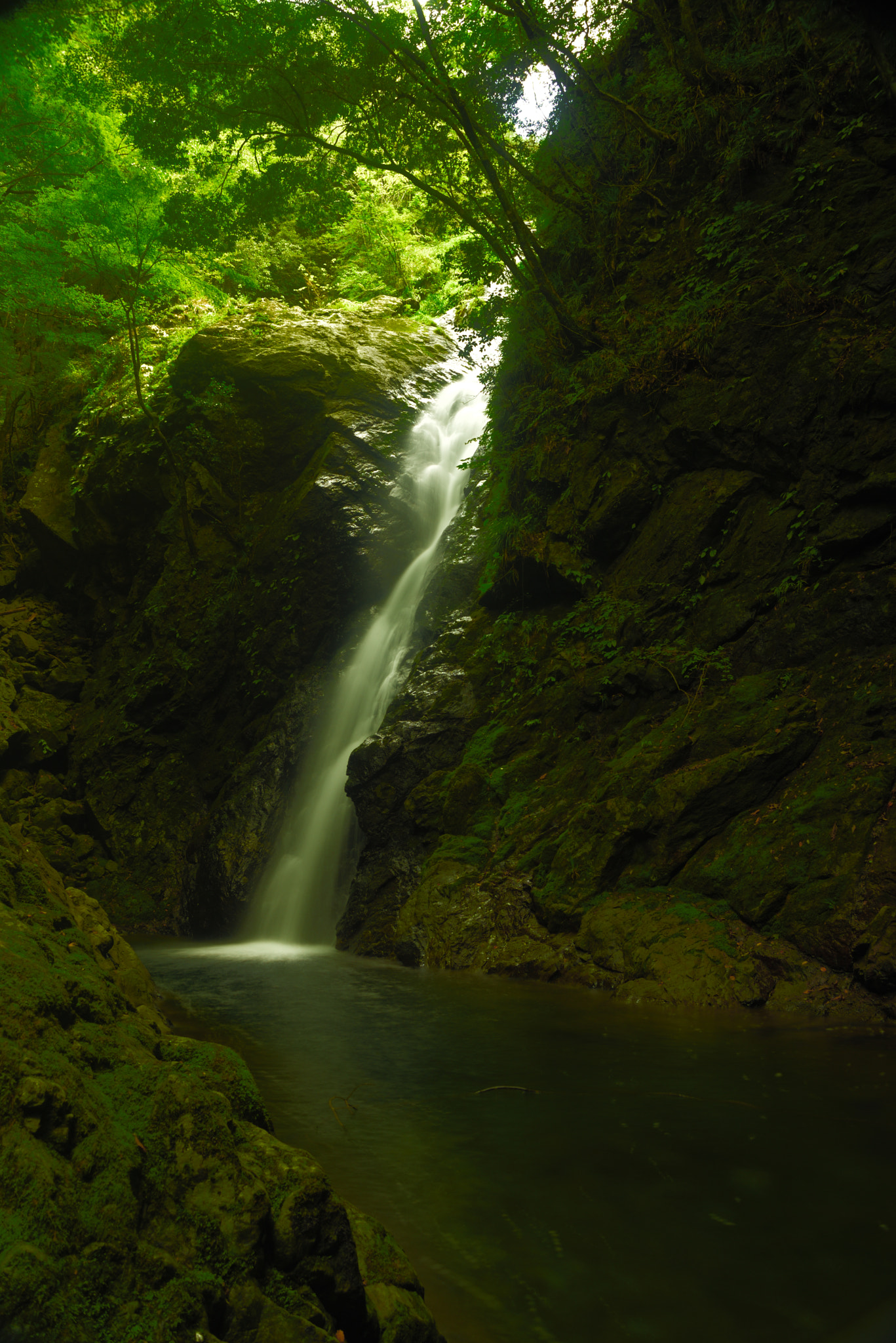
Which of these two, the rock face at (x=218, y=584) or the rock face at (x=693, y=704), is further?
the rock face at (x=218, y=584)

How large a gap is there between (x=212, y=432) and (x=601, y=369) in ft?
31.8

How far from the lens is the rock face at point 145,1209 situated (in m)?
1.51

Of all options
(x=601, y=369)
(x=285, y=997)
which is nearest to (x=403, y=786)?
(x=285, y=997)

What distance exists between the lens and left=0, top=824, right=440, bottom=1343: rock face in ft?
4.94

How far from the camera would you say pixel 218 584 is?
16.1 meters

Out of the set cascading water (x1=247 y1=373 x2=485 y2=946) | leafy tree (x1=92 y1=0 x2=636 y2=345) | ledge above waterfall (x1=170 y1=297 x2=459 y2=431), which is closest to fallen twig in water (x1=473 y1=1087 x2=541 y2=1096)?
cascading water (x1=247 y1=373 x2=485 y2=946)

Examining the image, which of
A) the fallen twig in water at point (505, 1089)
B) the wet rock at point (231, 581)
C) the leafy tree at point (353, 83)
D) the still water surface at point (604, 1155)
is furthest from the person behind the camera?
the wet rock at point (231, 581)

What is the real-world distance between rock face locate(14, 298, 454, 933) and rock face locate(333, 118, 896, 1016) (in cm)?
410

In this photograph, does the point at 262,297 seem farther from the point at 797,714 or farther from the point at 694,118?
the point at 797,714

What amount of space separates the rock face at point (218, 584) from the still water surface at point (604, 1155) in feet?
25.2

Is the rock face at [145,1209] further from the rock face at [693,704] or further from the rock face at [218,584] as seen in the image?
the rock face at [218,584]

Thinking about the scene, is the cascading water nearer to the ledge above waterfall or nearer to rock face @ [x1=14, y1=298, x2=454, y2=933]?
rock face @ [x1=14, y1=298, x2=454, y2=933]

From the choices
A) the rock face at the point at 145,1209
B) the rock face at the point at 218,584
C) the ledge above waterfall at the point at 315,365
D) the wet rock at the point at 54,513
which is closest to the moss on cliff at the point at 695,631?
the rock face at the point at 218,584

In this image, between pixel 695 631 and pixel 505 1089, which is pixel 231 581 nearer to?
pixel 695 631
